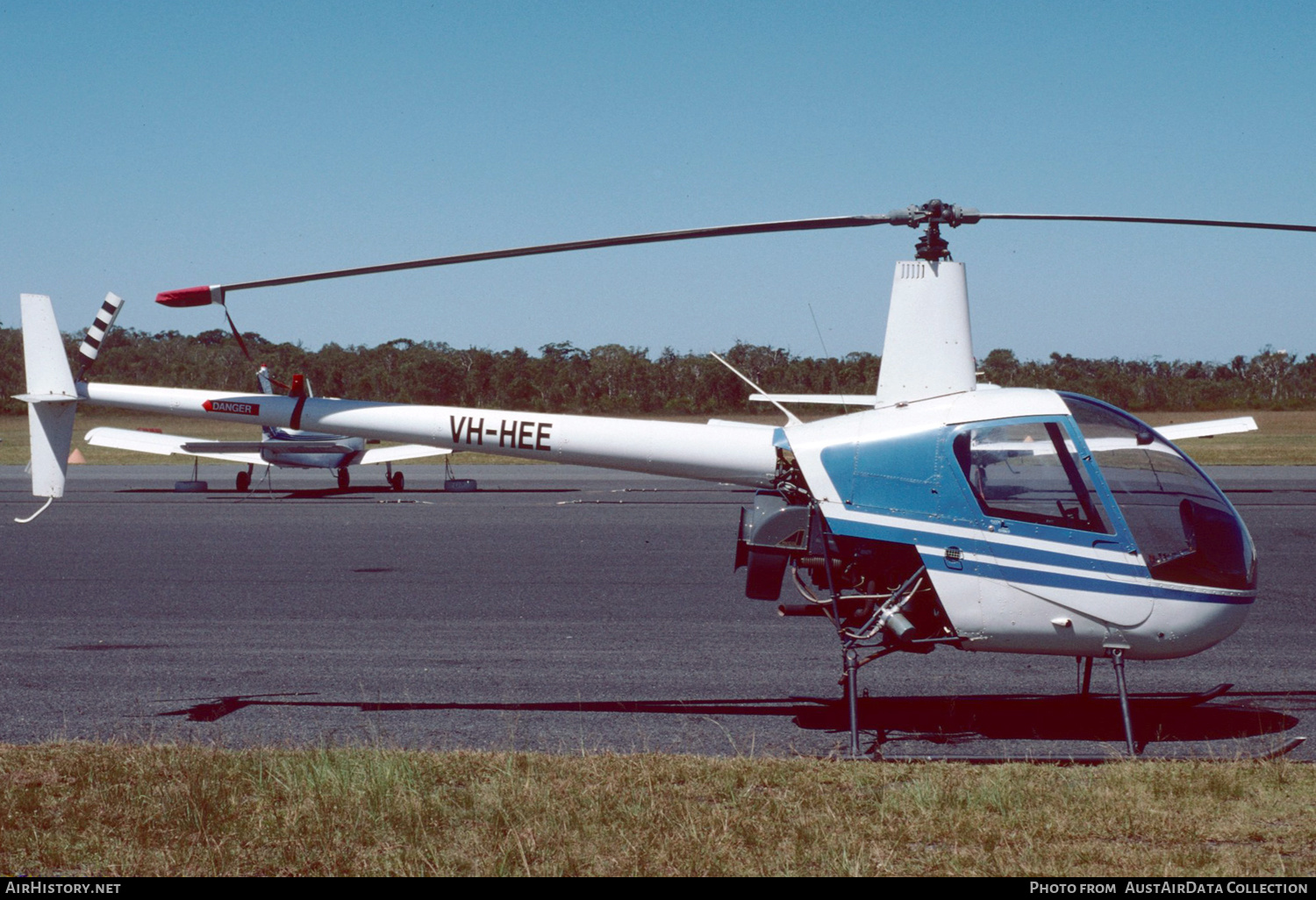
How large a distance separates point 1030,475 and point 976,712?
1.91 meters

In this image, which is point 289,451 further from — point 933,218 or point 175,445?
point 933,218

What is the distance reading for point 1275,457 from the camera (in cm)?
3953

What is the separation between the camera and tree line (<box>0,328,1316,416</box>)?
88.6 feet

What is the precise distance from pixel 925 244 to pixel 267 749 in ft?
15.8

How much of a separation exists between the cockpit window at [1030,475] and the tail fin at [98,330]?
21.3 feet

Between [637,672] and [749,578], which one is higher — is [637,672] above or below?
below

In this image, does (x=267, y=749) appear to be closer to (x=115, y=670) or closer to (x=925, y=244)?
(x=115, y=670)

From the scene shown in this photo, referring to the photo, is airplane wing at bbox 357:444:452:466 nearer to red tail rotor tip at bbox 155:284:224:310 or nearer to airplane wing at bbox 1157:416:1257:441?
airplane wing at bbox 1157:416:1257:441

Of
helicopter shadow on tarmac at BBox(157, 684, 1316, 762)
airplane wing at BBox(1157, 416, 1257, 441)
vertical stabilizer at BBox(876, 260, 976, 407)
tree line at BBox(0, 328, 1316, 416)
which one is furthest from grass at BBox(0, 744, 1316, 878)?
airplane wing at BBox(1157, 416, 1257, 441)

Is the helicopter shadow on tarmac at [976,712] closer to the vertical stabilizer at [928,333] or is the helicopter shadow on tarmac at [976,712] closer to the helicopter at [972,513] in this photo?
the helicopter at [972,513]

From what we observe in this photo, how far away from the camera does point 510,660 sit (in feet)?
30.6

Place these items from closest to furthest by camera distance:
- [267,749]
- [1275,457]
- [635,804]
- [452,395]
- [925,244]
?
[635,804]
[267,749]
[925,244]
[452,395]
[1275,457]

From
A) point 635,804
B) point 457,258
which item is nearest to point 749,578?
point 635,804

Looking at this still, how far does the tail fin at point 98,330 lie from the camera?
8.86 metres
